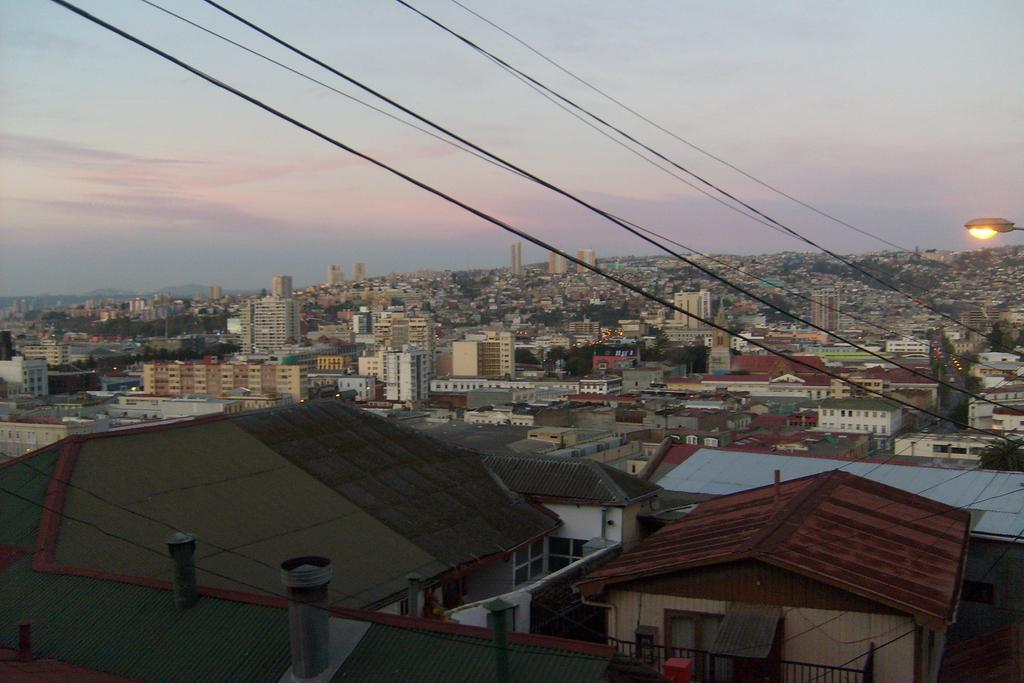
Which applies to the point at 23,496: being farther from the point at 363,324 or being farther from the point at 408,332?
the point at 363,324

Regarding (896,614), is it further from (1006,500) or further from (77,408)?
(77,408)

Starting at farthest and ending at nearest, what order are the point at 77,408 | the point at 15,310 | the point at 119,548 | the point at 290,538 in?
the point at 15,310, the point at 77,408, the point at 290,538, the point at 119,548

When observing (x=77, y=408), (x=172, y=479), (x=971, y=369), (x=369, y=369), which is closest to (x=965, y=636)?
(x=172, y=479)

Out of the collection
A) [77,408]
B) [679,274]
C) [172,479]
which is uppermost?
[679,274]

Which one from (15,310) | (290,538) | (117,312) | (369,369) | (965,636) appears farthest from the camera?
(117,312)

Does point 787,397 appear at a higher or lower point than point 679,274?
lower

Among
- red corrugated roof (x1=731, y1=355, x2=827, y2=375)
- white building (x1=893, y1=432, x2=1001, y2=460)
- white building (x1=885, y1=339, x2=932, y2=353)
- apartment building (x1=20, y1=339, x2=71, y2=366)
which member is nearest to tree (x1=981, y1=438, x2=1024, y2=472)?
white building (x1=893, y1=432, x2=1001, y2=460)

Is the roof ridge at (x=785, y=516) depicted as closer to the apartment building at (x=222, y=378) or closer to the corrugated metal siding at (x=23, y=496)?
the corrugated metal siding at (x=23, y=496)

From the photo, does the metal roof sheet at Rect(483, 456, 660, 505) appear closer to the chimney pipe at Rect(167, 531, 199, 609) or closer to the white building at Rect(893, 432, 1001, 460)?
the chimney pipe at Rect(167, 531, 199, 609)
